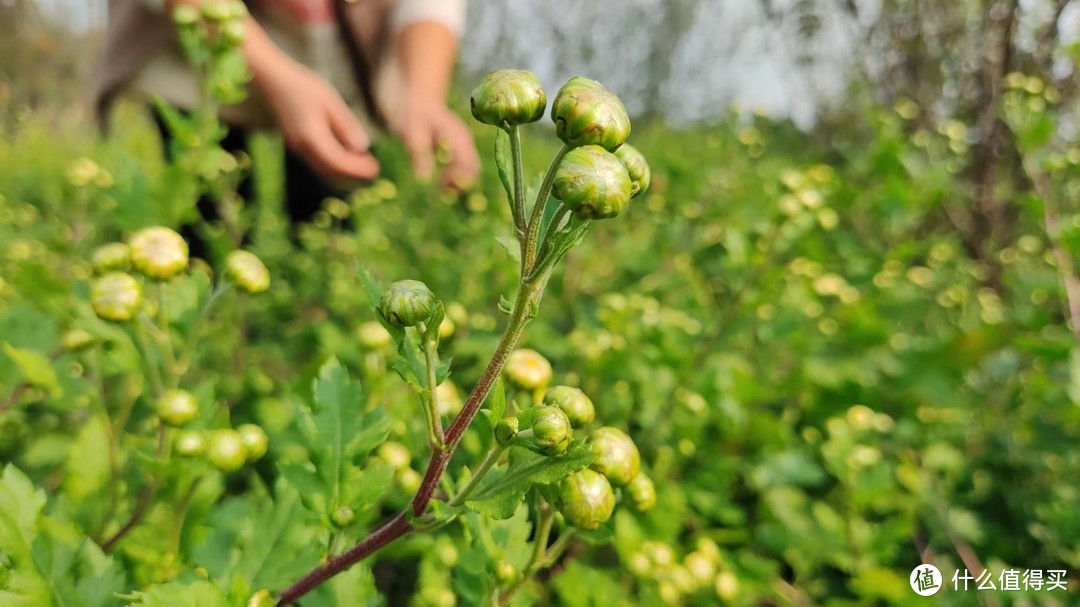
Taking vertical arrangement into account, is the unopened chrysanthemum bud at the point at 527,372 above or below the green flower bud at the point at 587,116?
below

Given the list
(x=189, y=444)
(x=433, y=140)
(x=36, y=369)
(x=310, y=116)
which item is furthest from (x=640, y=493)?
(x=433, y=140)

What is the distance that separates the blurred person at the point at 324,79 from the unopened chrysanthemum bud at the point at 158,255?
69 cm

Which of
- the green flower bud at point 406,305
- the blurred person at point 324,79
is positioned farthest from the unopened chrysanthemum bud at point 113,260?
the green flower bud at point 406,305

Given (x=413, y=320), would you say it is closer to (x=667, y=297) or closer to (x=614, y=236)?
(x=667, y=297)

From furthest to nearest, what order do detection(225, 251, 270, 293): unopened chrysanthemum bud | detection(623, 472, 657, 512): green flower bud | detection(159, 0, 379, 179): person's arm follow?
detection(159, 0, 379, 179): person's arm < detection(225, 251, 270, 293): unopened chrysanthemum bud < detection(623, 472, 657, 512): green flower bud

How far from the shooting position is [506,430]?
1.84ft

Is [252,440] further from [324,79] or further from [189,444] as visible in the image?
[324,79]

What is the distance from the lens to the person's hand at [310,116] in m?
1.68

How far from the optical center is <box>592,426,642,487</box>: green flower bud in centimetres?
68

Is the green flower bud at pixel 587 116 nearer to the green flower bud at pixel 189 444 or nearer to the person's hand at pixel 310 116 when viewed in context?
the green flower bud at pixel 189 444

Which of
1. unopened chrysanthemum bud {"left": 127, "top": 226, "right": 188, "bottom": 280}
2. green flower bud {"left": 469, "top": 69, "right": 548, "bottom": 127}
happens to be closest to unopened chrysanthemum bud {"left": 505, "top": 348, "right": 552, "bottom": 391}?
green flower bud {"left": 469, "top": 69, "right": 548, "bottom": 127}

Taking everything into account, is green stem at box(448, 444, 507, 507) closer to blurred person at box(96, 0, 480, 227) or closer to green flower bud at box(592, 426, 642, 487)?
green flower bud at box(592, 426, 642, 487)

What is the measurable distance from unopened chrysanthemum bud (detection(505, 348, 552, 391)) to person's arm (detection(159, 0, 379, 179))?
41.6 inches
